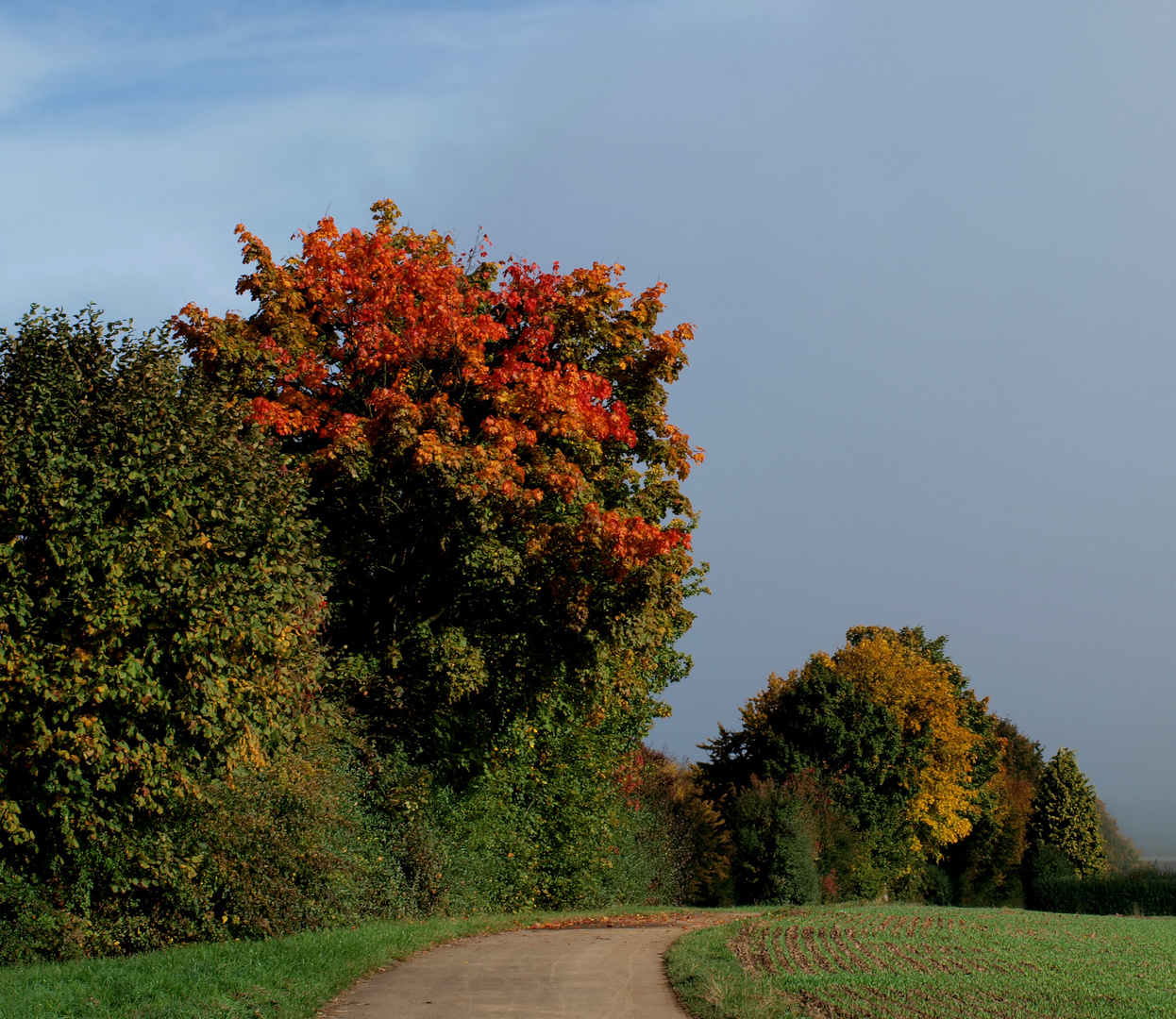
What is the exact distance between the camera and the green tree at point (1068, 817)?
4844cm

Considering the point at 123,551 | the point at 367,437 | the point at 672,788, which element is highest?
the point at 367,437

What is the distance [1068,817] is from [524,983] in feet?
152

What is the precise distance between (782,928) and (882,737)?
24.2 m

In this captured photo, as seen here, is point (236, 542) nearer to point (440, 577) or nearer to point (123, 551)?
point (123, 551)

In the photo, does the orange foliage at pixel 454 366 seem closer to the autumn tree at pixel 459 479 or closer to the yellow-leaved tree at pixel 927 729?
the autumn tree at pixel 459 479

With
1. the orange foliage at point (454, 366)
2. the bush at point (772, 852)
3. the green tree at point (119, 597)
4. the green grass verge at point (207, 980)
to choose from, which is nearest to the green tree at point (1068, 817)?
the bush at point (772, 852)

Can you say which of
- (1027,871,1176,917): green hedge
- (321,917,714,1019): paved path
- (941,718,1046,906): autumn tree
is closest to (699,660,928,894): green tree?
(1027,871,1176,917): green hedge

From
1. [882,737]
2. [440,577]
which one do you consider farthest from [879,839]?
[440,577]

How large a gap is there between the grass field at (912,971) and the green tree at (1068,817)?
113 ft

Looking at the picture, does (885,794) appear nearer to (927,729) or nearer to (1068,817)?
(927,729)

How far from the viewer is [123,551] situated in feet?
35.3

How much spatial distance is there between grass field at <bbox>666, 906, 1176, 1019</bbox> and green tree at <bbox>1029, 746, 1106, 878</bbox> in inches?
1350

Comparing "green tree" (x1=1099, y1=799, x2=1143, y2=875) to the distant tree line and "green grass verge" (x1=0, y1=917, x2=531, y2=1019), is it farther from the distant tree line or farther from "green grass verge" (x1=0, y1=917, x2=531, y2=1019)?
"green grass verge" (x1=0, y1=917, x2=531, y2=1019)

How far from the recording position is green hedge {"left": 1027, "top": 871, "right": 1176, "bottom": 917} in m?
38.7
